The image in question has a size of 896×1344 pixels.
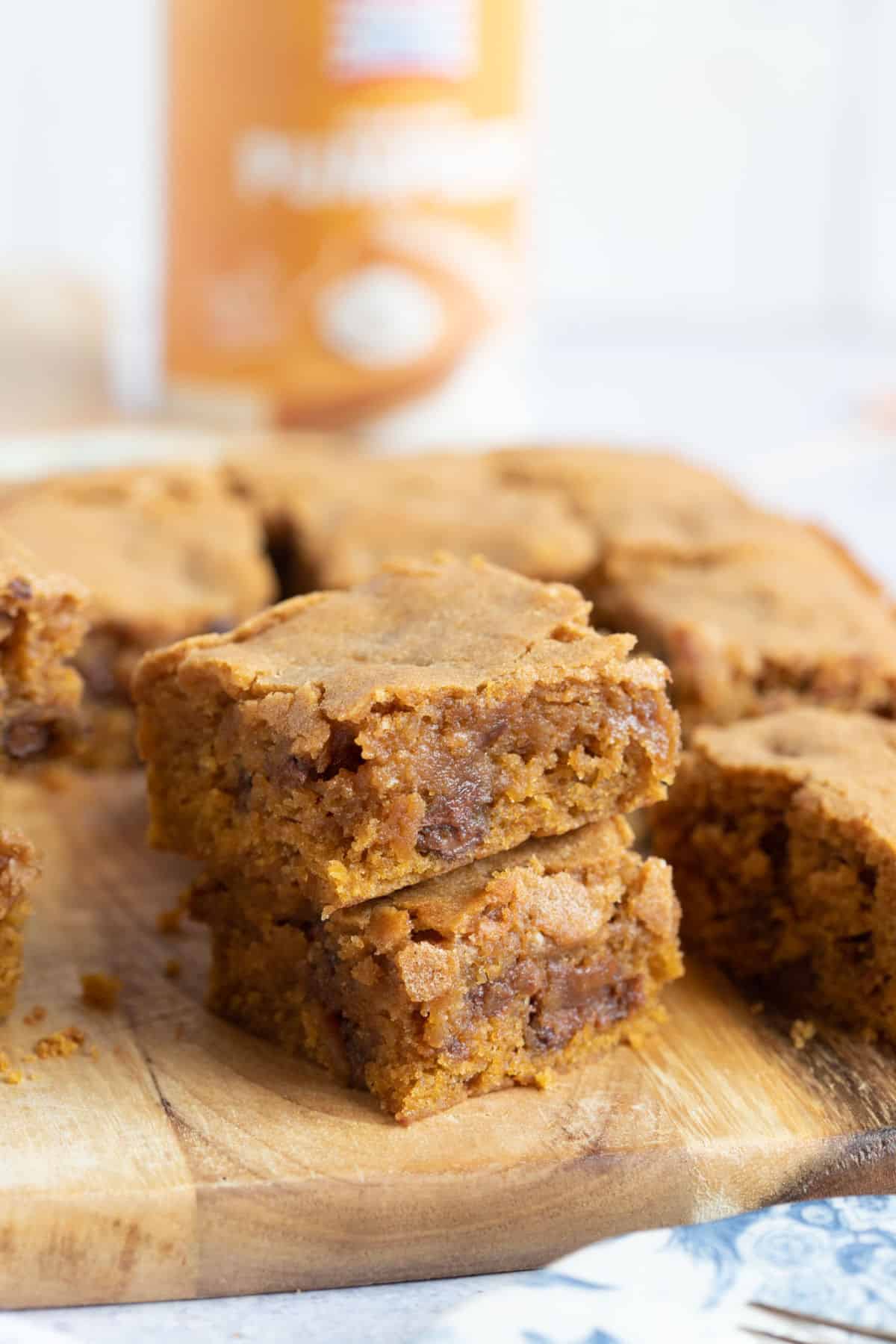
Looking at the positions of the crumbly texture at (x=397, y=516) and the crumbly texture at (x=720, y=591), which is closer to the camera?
the crumbly texture at (x=720, y=591)

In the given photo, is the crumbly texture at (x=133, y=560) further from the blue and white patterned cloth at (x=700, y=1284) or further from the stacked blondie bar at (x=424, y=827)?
the blue and white patterned cloth at (x=700, y=1284)

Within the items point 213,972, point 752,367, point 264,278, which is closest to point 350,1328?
point 213,972

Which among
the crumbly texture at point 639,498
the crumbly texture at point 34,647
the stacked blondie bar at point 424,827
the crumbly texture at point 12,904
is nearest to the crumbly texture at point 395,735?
the stacked blondie bar at point 424,827

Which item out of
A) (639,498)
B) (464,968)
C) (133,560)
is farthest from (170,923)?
(639,498)

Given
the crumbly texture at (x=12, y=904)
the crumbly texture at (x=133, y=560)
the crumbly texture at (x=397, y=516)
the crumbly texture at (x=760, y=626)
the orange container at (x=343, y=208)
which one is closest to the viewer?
the crumbly texture at (x=12, y=904)

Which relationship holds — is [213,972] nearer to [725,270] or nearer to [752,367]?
[752,367]

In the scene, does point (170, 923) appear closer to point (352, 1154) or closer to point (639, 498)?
point (352, 1154)
